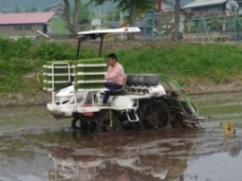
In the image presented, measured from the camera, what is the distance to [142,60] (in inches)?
1316

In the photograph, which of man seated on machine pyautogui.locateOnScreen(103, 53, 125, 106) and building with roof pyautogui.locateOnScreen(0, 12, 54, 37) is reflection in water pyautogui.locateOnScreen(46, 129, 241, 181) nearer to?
man seated on machine pyautogui.locateOnScreen(103, 53, 125, 106)

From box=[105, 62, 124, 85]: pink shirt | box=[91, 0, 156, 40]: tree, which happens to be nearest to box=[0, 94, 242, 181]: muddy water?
box=[105, 62, 124, 85]: pink shirt

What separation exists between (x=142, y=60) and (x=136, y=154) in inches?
751

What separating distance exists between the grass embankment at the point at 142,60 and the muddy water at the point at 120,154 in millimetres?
9391

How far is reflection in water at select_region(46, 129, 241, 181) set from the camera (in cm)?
1256

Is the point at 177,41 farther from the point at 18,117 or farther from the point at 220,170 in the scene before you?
the point at 220,170

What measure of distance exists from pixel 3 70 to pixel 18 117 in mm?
7568

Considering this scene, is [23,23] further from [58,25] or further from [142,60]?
[142,60]

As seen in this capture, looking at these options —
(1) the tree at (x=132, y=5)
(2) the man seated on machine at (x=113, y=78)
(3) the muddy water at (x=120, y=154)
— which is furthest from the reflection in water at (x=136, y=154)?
(1) the tree at (x=132, y=5)

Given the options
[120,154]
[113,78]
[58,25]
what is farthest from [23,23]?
[120,154]

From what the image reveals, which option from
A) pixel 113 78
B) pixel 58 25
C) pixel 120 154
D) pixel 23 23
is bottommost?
pixel 120 154

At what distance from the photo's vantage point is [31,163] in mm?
13992

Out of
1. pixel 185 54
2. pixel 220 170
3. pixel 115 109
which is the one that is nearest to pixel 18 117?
pixel 115 109

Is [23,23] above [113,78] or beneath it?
above
